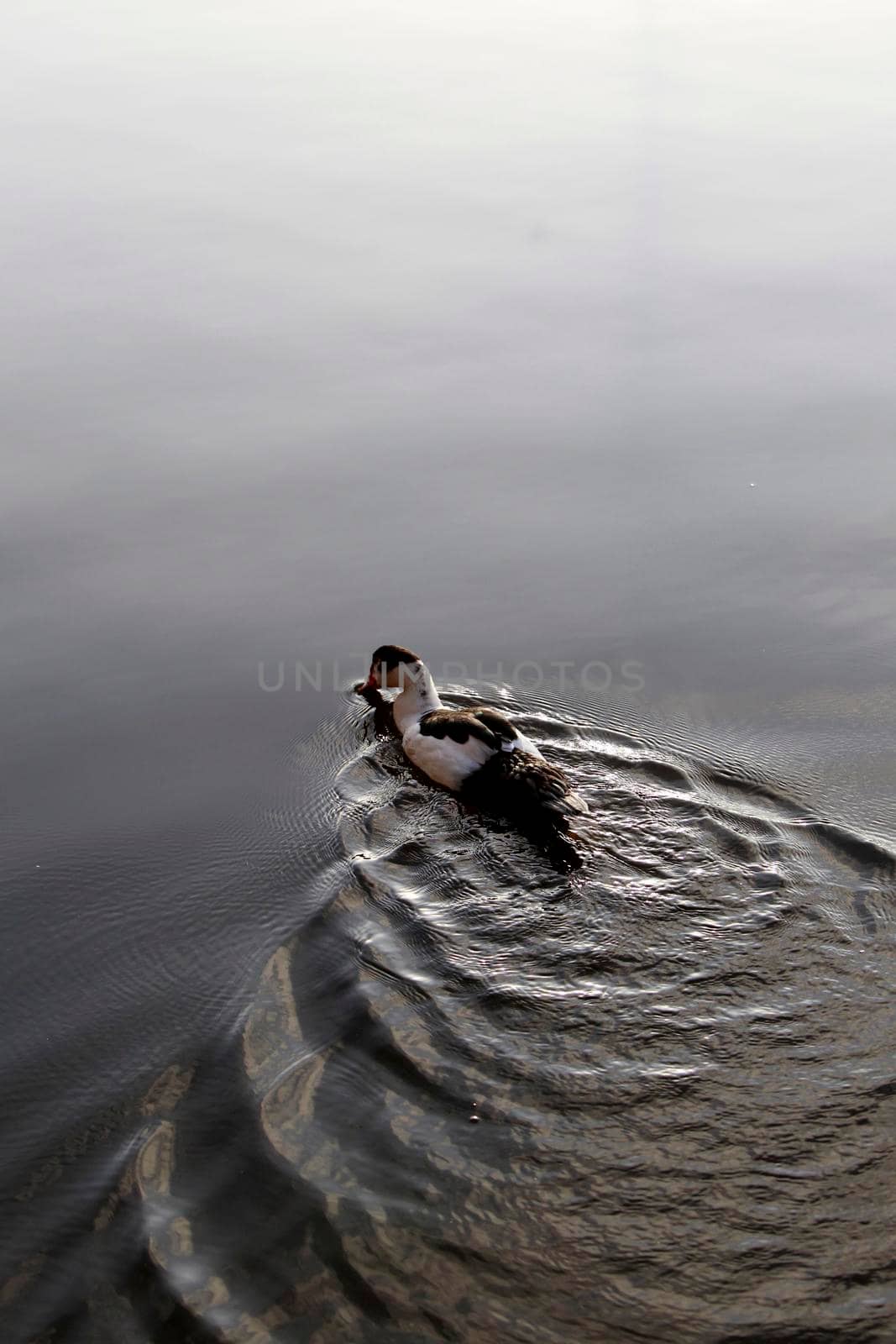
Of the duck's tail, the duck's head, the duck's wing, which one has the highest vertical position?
the duck's head

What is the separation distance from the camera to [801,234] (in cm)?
1664

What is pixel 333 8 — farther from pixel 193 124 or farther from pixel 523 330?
pixel 523 330

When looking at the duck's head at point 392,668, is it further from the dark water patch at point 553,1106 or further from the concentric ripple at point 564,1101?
the dark water patch at point 553,1106

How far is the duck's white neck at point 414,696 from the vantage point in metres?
9.43

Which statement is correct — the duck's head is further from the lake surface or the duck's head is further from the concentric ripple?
the concentric ripple

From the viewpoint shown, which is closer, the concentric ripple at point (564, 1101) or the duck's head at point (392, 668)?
the concentric ripple at point (564, 1101)

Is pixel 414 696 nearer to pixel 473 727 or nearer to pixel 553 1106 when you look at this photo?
pixel 473 727

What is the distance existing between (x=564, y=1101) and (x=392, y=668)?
4271 millimetres

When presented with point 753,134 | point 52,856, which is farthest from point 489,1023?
point 753,134

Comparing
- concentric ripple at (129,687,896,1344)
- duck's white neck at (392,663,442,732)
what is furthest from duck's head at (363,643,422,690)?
concentric ripple at (129,687,896,1344)

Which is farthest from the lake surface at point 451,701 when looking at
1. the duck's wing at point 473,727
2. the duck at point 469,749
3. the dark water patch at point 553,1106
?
the duck's wing at point 473,727

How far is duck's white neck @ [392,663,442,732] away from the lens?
9430 mm

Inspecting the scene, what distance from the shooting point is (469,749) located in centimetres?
872

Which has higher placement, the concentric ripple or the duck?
the duck
